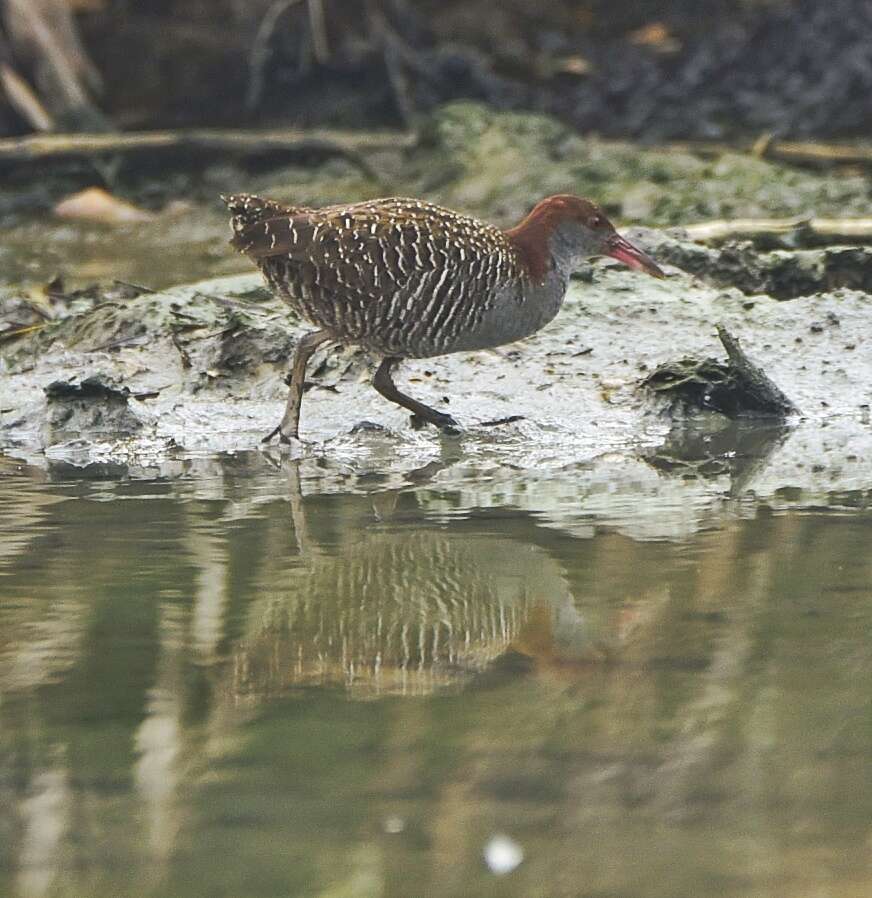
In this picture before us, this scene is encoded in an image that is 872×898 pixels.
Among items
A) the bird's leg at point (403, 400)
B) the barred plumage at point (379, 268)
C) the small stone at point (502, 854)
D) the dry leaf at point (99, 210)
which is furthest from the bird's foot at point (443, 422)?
the dry leaf at point (99, 210)

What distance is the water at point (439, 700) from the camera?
295cm

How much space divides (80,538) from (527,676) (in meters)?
1.89

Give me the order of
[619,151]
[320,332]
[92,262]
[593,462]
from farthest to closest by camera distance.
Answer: [619,151] → [92,262] → [320,332] → [593,462]

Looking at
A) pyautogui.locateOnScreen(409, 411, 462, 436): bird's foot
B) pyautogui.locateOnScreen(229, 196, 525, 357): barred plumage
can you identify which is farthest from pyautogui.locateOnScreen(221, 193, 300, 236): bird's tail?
pyautogui.locateOnScreen(409, 411, 462, 436): bird's foot

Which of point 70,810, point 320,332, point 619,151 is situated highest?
point 619,151

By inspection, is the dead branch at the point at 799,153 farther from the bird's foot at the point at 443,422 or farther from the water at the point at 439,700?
the water at the point at 439,700

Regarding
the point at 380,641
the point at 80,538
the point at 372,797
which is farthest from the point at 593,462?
the point at 372,797

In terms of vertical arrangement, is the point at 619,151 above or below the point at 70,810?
above

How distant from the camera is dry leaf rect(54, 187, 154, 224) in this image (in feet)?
41.0

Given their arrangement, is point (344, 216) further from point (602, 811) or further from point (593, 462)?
point (602, 811)

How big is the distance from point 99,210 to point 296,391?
5801mm

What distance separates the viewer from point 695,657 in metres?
3.97

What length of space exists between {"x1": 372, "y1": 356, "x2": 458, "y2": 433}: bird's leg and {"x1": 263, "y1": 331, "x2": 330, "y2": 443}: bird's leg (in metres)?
0.28

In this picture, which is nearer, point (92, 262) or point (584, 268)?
point (584, 268)
